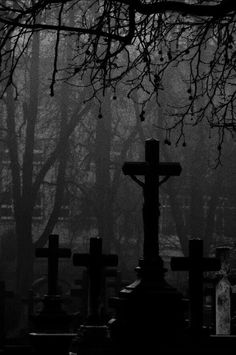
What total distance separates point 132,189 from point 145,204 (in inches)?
926

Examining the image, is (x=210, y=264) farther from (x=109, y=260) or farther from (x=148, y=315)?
(x=148, y=315)

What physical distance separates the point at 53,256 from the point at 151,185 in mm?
3570

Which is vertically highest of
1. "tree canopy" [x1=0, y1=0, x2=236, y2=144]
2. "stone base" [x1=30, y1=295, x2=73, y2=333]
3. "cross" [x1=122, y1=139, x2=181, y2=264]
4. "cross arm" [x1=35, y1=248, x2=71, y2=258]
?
"tree canopy" [x1=0, y1=0, x2=236, y2=144]

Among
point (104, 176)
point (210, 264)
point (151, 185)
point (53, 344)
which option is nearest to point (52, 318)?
point (210, 264)

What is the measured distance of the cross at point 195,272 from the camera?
801 cm

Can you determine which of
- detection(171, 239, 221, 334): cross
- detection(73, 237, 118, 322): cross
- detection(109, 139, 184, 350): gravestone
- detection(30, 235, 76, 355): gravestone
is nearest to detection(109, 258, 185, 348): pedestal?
detection(109, 139, 184, 350): gravestone

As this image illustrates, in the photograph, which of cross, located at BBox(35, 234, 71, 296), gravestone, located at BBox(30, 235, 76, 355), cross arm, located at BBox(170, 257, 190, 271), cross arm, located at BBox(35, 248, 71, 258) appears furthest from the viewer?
cross arm, located at BBox(35, 248, 71, 258)

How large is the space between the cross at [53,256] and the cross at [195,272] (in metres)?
2.93

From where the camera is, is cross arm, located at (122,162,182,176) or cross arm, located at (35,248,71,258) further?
cross arm, located at (35,248,71,258)

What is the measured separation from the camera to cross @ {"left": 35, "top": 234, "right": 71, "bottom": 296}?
11.3 metres

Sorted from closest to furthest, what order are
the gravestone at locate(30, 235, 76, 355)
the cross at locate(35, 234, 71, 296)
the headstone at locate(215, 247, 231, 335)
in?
the gravestone at locate(30, 235, 76, 355) → the headstone at locate(215, 247, 231, 335) → the cross at locate(35, 234, 71, 296)

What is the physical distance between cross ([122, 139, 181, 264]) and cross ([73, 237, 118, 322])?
1519mm

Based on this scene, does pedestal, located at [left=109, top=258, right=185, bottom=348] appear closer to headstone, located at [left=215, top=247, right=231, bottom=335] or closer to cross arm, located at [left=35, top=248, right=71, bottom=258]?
headstone, located at [left=215, top=247, right=231, bottom=335]

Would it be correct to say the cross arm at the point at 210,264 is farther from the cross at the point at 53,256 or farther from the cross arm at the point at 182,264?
the cross at the point at 53,256
